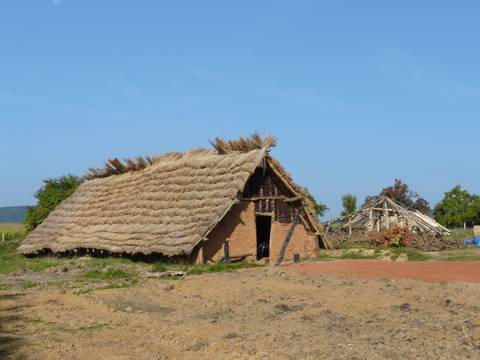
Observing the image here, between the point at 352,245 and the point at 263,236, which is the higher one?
the point at 263,236

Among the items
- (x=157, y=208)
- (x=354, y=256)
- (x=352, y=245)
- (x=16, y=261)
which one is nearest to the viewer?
(x=157, y=208)

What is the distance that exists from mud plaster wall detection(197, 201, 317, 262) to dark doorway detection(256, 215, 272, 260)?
1434mm

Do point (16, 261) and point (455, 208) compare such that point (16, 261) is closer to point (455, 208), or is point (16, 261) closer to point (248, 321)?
point (248, 321)

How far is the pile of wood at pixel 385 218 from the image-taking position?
2941 cm

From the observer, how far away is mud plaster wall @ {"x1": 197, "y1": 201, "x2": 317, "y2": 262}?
57.1 feet

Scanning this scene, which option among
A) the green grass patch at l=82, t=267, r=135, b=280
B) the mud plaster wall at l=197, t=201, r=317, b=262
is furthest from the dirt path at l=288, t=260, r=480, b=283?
the green grass patch at l=82, t=267, r=135, b=280

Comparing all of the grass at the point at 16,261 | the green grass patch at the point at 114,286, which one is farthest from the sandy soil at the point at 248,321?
the grass at the point at 16,261

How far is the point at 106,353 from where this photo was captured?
6.66 m

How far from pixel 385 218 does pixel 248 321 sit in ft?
76.1

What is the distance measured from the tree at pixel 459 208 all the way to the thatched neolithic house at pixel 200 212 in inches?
892

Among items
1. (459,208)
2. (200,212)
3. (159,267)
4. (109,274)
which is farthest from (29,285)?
(459,208)

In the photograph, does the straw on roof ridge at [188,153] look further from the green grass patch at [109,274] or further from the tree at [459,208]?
the tree at [459,208]

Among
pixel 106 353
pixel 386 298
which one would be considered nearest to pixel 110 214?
pixel 386 298

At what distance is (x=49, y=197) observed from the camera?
96.5ft
